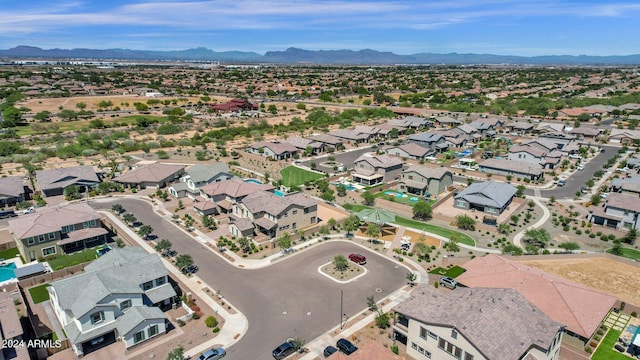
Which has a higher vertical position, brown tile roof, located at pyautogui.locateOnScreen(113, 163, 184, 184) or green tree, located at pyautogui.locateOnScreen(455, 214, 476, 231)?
brown tile roof, located at pyautogui.locateOnScreen(113, 163, 184, 184)

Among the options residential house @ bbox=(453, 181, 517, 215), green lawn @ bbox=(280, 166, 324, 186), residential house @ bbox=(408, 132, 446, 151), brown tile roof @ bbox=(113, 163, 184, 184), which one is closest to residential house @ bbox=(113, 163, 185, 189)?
brown tile roof @ bbox=(113, 163, 184, 184)

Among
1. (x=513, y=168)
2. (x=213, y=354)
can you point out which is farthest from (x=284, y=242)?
(x=513, y=168)

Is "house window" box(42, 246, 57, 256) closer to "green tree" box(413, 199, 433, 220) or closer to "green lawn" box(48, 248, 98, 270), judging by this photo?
"green lawn" box(48, 248, 98, 270)

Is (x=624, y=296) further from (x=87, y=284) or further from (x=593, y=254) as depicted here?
(x=87, y=284)

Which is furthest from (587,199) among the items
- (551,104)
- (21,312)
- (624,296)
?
(551,104)

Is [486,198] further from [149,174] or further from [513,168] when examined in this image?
[149,174]
